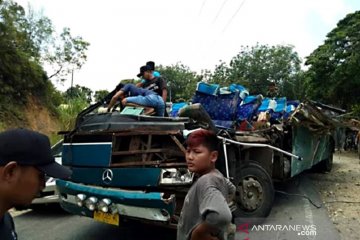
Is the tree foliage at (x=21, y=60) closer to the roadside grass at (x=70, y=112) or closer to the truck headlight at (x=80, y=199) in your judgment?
the roadside grass at (x=70, y=112)

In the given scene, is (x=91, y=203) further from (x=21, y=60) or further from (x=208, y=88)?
(x=21, y=60)

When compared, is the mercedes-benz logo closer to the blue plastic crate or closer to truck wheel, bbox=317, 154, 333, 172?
the blue plastic crate

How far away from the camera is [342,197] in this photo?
267 inches

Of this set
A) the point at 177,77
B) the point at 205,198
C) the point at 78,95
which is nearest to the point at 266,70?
the point at 177,77

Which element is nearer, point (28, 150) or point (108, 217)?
point (28, 150)

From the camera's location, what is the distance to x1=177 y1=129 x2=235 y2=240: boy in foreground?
1806mm

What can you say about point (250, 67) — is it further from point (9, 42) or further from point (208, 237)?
point (208, 237)

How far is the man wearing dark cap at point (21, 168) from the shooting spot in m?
1.35

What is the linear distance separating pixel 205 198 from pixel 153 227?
330cm

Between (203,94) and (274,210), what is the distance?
2.25 metres

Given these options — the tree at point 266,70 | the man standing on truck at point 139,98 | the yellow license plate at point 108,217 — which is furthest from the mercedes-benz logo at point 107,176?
the tree at point 266,70

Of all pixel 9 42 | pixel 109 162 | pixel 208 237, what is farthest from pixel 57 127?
pixel 208 237

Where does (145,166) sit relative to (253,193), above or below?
above

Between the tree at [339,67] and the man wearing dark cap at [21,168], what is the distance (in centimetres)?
1709
